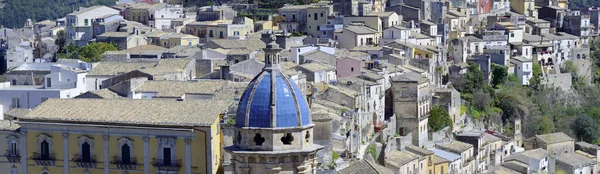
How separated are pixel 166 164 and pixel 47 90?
11636 millimetres

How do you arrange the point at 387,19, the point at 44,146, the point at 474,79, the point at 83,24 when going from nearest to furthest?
the point at 44,146 < the point at 474,79 < the point at 387,19 < the point at 83,24

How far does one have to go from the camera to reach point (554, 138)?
4728 centimetres

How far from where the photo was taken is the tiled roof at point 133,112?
28.0 m

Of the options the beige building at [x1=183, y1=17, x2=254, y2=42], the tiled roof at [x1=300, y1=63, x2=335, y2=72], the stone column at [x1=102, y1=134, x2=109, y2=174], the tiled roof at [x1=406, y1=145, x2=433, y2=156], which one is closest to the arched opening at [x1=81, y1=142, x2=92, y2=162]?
the stone column at [x1=102, y1=134, x2=109, y2=174]

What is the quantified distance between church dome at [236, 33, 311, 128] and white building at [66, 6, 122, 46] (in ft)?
148

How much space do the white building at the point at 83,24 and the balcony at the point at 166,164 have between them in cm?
3087

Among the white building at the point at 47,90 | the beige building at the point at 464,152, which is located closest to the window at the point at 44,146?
the white building at the point at 47,90

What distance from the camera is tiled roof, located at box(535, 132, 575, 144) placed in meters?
46.9

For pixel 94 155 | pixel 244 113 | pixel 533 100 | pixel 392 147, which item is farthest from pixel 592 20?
pixel 244 113

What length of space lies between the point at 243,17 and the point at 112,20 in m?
6.53

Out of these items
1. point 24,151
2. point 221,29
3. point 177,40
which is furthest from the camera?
point 221,29

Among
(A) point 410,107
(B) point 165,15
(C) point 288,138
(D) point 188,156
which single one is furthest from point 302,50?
(C) point 288,138

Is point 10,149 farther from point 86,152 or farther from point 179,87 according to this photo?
point 179,87

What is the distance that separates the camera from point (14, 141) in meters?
30.1
